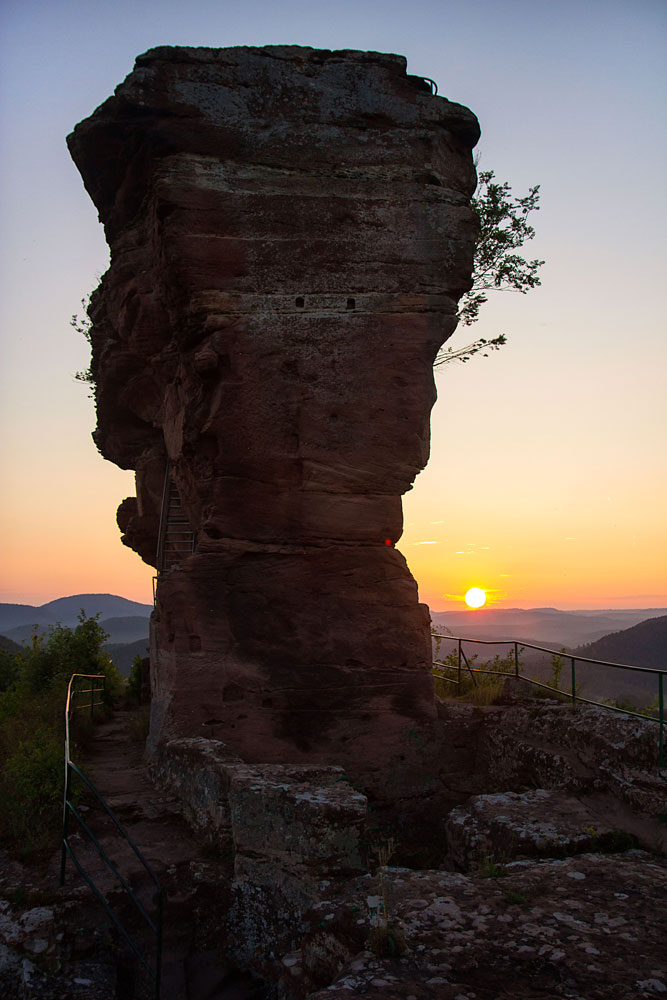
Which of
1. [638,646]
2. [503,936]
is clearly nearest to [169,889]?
[503,936]

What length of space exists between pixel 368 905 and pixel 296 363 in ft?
19.5

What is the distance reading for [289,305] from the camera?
8.91 m

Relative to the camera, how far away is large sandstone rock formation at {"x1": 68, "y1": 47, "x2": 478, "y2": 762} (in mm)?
8625

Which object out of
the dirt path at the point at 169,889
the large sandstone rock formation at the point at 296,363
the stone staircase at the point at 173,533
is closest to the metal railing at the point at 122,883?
the dirt path at the point at 169,889

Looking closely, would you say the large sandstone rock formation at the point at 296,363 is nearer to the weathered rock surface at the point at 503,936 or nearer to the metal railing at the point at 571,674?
the metal railing at the point at 571,674

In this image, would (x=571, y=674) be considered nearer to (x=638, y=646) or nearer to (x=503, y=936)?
(x=503, y=936)

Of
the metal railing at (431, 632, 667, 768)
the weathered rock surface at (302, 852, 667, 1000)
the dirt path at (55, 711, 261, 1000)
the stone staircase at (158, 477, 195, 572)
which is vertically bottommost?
the dirt path at (55, 711, 261, 1000)

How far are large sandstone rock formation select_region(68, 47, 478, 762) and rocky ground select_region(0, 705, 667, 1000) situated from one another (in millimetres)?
1655

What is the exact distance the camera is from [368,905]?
4.68m

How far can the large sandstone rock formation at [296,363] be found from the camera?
28.3ft

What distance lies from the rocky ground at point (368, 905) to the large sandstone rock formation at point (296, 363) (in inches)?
65.2

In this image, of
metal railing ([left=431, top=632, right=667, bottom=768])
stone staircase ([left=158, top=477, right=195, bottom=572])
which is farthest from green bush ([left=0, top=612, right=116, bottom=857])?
metal railing ([left=431, top=632, right=667, bottom=768])

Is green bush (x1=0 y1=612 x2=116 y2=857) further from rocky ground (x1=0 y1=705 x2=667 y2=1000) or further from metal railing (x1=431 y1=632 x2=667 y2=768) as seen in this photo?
metal railing (x1=431 y1=632 x2=667 y2=768)

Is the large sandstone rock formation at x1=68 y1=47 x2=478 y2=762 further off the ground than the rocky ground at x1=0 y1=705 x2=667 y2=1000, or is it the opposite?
the large sandstone rock formation at x1=68 y1=47 x2=478 y2=762
